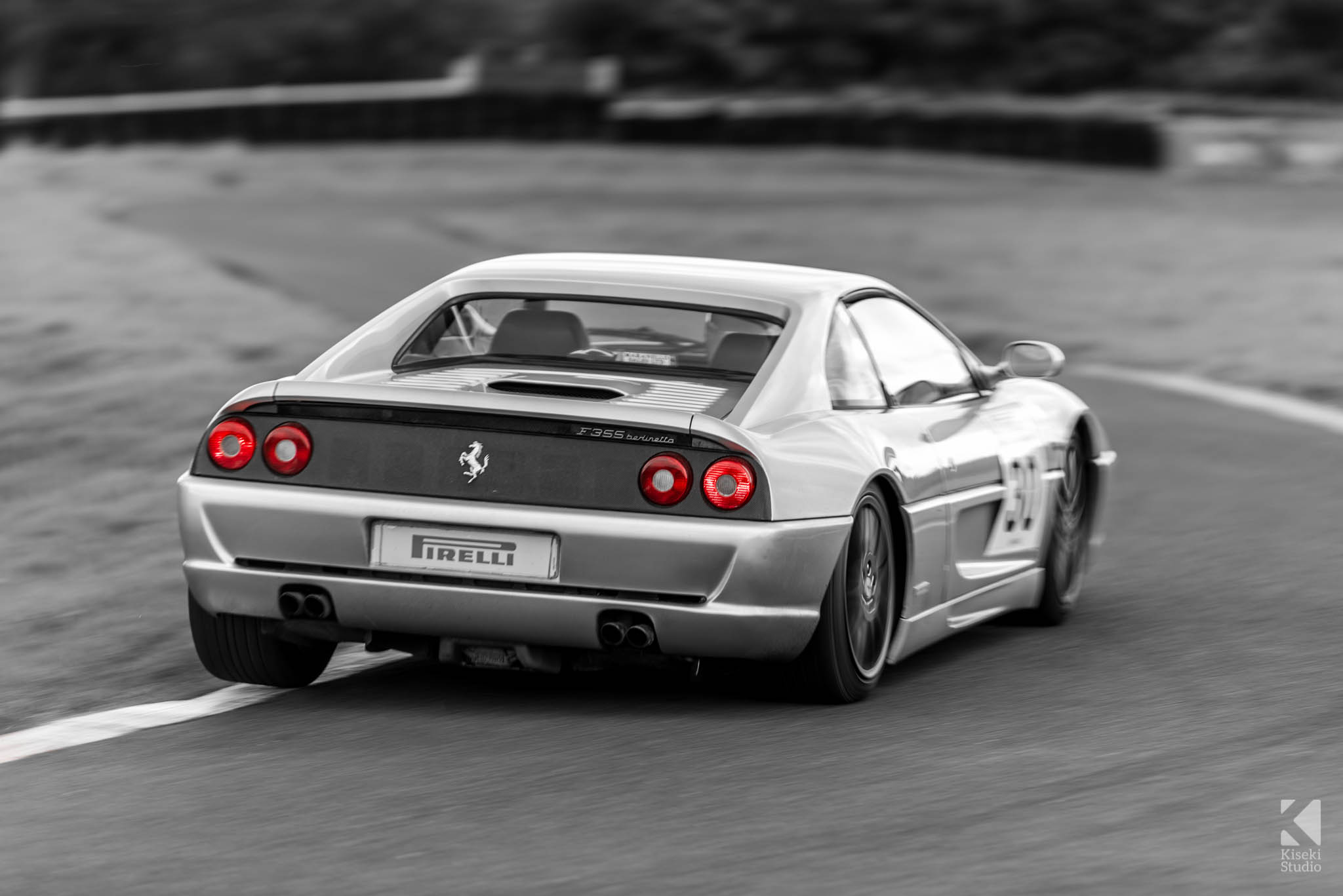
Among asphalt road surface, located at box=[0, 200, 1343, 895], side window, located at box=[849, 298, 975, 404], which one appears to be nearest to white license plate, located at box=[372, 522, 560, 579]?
asphalt road surface, located at box=[0, 200, 1343, 895]

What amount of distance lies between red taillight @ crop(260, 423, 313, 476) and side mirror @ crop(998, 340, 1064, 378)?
8.66ft

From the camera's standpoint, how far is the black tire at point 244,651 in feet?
22.5

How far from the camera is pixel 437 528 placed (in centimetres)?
639

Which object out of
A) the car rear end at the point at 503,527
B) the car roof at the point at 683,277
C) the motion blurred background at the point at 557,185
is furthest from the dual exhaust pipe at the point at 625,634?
the motion blurred background at the point at 557,185

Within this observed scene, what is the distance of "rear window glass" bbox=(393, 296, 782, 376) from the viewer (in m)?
7.05

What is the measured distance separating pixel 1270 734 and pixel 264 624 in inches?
106

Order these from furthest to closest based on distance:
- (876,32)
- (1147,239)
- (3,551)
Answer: (876,32)
(1147,239)
(3,551)

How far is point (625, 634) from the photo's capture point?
6.32 metres

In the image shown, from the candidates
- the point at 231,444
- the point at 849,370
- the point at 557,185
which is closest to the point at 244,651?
the point at 231,444

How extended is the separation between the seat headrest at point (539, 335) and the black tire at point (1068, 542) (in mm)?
1946

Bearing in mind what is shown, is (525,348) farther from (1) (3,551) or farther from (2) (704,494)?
(1) (3,551)

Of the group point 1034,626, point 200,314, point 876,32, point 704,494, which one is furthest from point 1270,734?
point 876,32

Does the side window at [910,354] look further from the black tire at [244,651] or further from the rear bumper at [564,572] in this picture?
the black tire at [244,651]

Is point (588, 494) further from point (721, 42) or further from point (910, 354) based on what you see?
point (721, 42)
